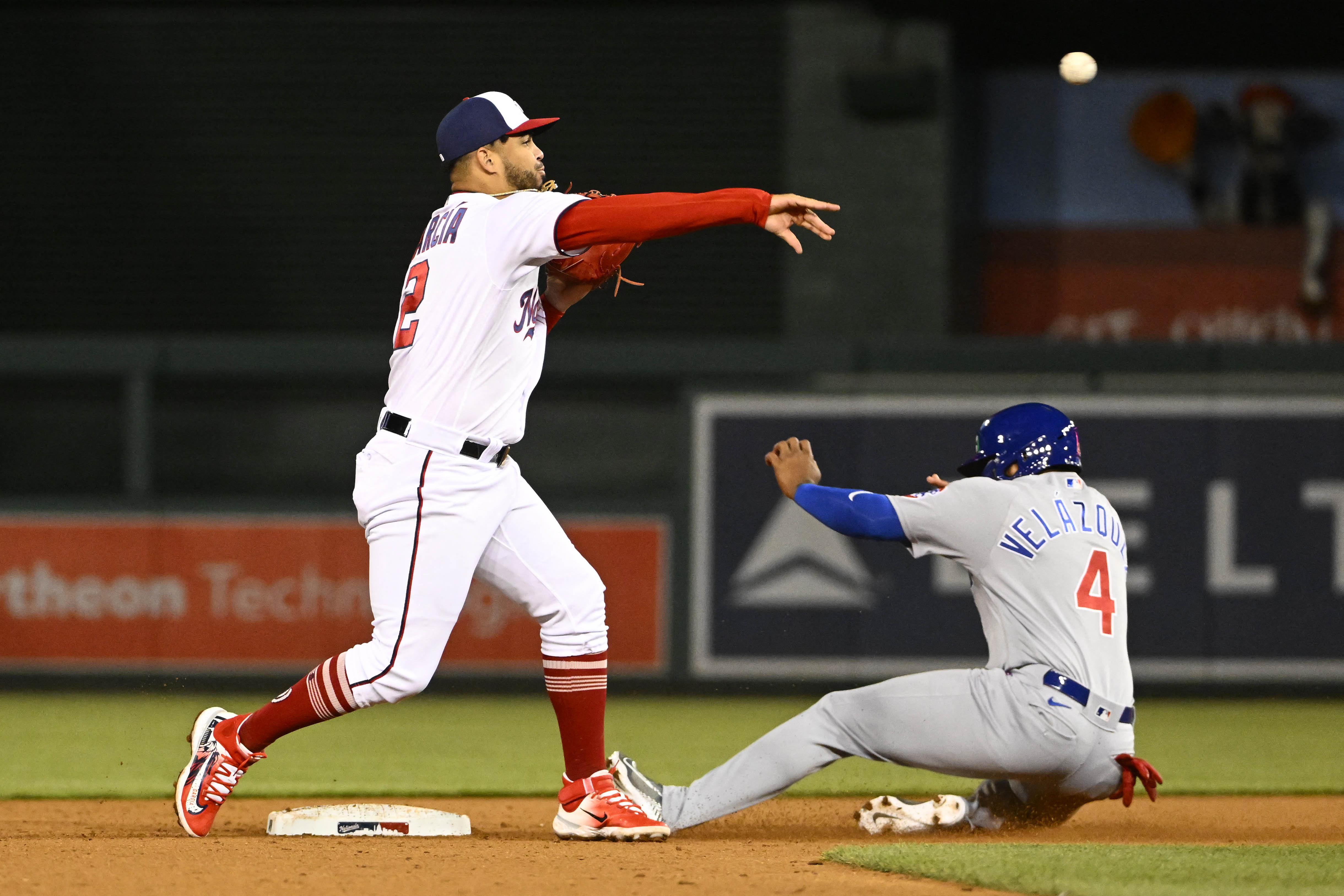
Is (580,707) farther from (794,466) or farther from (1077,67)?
(1077,67)

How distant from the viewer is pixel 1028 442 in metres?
4.04

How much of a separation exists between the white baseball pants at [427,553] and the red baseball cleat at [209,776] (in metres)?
0.37

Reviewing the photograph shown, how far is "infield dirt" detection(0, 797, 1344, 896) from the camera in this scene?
11.1 ft

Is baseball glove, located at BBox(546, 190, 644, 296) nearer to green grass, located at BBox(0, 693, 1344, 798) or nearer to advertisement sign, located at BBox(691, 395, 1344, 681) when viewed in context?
green grass, located at BBox(0, 693, 1344, 798)

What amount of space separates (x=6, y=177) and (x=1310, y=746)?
9.80 meters

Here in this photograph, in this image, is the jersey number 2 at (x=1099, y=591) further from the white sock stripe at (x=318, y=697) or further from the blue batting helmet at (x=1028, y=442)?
the white sock stripe at (x=318, y=697)

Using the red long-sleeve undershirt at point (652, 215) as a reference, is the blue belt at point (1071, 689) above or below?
below

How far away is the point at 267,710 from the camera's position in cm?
408

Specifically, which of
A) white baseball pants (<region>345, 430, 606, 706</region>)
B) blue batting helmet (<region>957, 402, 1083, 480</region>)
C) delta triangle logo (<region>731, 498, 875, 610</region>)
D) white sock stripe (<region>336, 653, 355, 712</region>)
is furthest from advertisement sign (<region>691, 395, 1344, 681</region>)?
white sock stripe (<region>336, 653, 355, 712</region>)

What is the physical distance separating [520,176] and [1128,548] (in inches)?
195

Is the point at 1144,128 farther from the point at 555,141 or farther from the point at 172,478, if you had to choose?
the point at 172,478

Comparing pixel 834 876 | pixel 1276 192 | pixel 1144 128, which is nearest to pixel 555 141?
pixel 1144 128

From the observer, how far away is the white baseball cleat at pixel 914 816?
4270 millimetres

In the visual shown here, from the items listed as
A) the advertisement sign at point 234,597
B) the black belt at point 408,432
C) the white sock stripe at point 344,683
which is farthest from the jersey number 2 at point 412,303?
the advertisement sign at point 234,597
